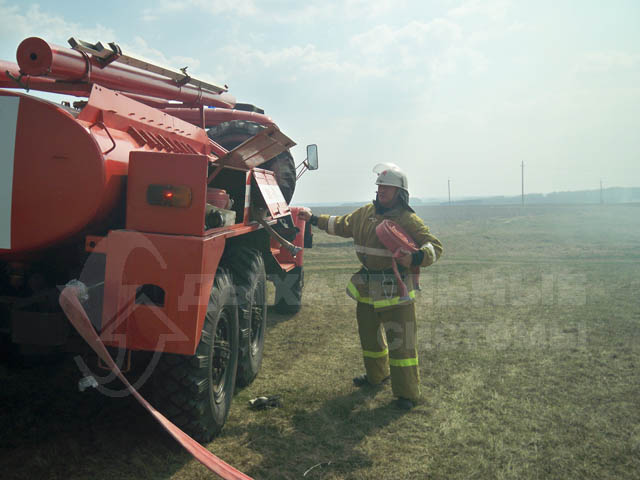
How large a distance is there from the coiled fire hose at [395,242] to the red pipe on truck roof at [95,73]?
2.35 metres

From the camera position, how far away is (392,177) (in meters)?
4.62

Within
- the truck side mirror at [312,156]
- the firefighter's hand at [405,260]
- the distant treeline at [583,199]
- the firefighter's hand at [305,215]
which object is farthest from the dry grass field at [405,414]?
the distant treeline at [583,199]

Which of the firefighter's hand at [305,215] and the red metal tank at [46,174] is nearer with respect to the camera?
the red metal tank at [46,174]

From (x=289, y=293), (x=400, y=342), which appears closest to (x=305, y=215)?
(x=400, y=342)

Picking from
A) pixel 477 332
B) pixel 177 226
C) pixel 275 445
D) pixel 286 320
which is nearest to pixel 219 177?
pixel 177 226

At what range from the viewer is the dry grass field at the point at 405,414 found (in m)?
3.28

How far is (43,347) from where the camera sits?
3.03 metres

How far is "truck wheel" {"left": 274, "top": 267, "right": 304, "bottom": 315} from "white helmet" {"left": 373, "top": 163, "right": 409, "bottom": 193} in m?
3.33

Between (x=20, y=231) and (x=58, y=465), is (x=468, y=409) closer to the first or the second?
(x=58, y=465)

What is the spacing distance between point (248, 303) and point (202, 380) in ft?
3.52

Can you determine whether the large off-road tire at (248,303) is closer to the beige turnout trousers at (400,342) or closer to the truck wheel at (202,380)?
the truck wheel at (202,380)

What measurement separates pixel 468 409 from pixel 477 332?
2.46m

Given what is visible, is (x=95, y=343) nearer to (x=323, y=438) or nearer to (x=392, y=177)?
(x=323, y=438)

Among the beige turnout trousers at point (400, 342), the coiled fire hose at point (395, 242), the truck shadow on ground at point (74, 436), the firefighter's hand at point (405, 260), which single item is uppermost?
the coiled fire hose at point (395, 242)
